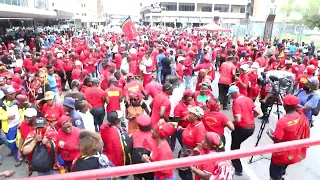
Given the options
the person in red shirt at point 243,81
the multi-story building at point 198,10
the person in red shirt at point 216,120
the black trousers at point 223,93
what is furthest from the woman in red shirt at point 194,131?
the multi-story building at point 198,10

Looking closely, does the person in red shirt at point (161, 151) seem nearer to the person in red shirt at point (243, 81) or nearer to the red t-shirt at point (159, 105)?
the red t-shirt at point (159, 105)

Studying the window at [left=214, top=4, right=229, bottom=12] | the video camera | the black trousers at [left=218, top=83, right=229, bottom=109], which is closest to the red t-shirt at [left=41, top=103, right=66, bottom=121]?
the video camera

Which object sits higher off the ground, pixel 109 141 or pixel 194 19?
pixel 194 19

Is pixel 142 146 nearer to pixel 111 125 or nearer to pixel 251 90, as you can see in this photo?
pixel 111 125

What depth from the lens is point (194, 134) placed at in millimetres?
3879

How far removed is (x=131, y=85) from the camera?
600cm

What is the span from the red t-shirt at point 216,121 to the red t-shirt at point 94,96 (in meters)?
2.29

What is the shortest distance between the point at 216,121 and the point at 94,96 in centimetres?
253

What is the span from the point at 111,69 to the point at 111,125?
3592 mm

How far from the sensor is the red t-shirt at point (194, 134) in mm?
3834

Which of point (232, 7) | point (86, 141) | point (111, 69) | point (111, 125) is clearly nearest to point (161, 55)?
point (111, 69)

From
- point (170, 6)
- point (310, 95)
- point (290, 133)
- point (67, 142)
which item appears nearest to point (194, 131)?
point (290, 133)

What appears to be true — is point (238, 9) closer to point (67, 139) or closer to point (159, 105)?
point (159, 105)

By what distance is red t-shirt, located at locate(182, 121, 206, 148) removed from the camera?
3.83 m
